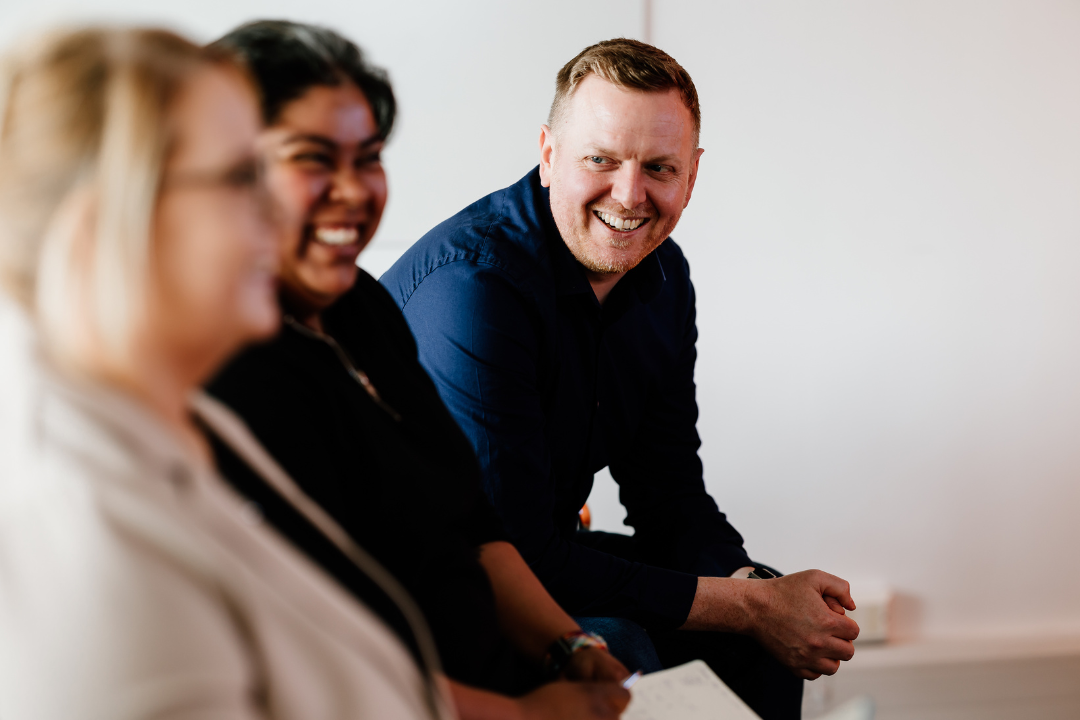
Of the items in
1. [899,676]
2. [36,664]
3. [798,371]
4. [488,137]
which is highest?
[488,137]

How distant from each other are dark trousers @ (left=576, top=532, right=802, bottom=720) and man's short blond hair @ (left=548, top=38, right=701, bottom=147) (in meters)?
0.74

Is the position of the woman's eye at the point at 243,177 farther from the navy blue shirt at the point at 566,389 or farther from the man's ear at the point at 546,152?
the man's ear at the point at 546,152

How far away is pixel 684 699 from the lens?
0.78m

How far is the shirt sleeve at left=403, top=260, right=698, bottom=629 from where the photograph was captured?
1046 millimetres

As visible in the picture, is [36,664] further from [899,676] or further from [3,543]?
[899,676]

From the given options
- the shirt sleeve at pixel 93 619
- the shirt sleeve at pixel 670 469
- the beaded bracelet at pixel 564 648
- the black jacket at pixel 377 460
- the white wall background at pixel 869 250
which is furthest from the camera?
the white wall background at pixel 869 250

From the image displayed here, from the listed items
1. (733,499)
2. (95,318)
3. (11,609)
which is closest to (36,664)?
(11,609)

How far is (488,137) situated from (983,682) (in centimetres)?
184

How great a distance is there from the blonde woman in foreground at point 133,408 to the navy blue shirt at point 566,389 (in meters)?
0.66

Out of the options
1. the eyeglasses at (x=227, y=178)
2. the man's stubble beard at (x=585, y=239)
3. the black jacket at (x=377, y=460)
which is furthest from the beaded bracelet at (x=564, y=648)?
the man's stubble beard at (x=585, y=239)

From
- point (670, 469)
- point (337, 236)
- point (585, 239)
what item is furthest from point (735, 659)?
point (337, 236)

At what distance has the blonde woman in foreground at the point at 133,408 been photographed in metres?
0.34

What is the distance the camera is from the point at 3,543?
0.34m

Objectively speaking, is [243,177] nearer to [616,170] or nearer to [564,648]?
[564,648]
